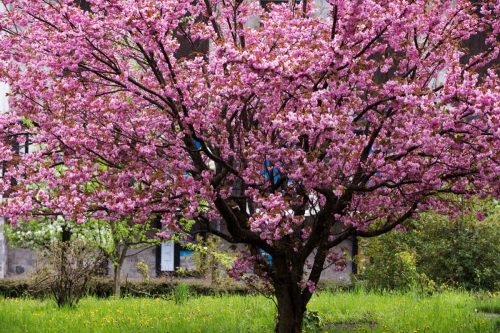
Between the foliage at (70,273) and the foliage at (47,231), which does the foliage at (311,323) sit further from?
the foliage at (47,231)

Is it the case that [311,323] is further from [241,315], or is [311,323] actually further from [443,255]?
[443,255]

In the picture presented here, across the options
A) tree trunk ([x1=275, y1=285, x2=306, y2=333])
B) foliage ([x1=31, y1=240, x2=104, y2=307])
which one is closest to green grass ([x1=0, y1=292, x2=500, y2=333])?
foliage ([x1=31, y1=240, x2=104, y2=307])

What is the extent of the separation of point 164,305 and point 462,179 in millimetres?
7509

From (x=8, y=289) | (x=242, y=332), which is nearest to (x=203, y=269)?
(x=8, y=289)

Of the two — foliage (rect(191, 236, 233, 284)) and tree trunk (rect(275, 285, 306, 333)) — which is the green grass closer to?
tree trunk (rect(275, 285, 306, 333))

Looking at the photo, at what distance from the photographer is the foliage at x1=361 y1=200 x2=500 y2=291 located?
19.6 meters

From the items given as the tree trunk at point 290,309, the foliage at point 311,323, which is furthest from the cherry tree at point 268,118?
the foliage at point 311,323

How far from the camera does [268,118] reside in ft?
29.7

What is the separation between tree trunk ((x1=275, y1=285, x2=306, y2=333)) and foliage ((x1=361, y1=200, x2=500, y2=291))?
9.60 metres

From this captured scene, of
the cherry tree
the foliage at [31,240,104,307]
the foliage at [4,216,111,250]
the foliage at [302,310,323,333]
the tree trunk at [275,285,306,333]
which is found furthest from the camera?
the foliage at [4,216,111,250]

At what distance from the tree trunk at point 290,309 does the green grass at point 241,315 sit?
1097 millimetres

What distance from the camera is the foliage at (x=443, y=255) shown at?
1956 cm

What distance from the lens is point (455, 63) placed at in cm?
800

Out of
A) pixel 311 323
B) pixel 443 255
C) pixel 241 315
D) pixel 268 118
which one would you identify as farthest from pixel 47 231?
pixel 268 118
